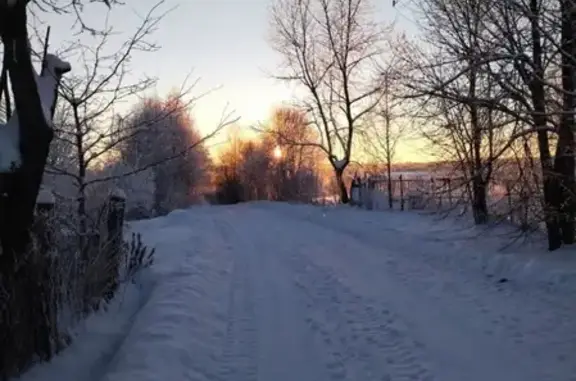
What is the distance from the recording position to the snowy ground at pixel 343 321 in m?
5.62

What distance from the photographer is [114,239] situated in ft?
28.8

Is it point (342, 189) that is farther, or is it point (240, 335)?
point (342, 189)

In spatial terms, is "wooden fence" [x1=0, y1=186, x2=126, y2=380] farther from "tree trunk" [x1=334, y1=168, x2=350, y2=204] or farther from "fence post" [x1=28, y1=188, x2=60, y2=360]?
"tree trunk" [x1=334, y1=168, x2=350, y2=204]

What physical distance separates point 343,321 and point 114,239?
3.54m

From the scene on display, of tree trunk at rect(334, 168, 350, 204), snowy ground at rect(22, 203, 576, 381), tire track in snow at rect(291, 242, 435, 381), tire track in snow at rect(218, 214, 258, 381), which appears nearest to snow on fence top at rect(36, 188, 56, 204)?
snowy ground at rect(22, 203, 576, 381)

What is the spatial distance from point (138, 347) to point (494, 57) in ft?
22.0

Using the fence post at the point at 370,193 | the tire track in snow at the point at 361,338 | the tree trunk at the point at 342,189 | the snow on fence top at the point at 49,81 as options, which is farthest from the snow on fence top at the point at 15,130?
the tree trunk at the point at 342,189

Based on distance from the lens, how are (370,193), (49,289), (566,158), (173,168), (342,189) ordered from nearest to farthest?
1. (49,289)
2. (566,158)
3. (370,193)
4. (342,189)
5. (173,168)

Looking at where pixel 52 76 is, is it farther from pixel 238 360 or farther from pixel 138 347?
pixel 238 360

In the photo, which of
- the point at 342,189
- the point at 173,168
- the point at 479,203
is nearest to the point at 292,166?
the point at 173,168

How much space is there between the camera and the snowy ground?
5.62 meters

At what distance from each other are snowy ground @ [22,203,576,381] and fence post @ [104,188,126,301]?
311mm

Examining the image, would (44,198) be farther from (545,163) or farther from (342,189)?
(342,189)

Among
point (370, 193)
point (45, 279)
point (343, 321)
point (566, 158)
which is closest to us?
point (45, 279)
